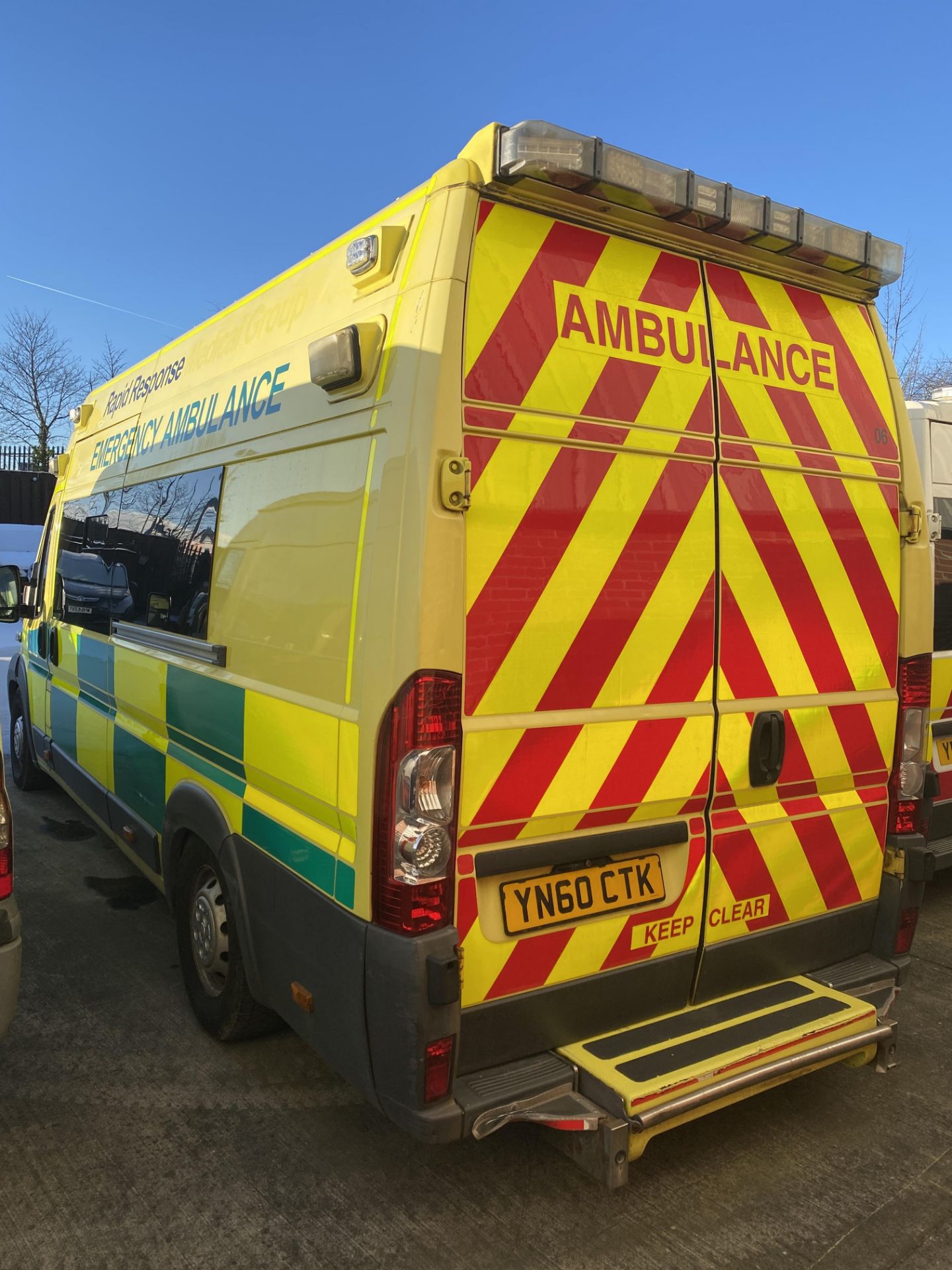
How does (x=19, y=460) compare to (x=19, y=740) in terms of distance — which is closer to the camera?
(x=19, y=740)

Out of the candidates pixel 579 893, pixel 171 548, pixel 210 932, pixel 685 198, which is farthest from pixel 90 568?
pixel 685 198

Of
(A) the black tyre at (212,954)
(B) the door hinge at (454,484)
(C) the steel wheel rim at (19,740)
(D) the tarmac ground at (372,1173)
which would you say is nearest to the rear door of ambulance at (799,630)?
(D) the tarmac ground at (372,1173)

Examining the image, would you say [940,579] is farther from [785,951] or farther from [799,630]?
[785,951]

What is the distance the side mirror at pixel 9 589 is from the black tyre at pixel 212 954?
2000mm

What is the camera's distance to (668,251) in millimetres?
2820

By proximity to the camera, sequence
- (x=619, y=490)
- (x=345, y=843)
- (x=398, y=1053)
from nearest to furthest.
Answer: (x=398, y=1053) < (x=345, y=843) < (x=619, y=490)

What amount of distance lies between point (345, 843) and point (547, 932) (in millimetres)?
592

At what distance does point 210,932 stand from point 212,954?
8 cm

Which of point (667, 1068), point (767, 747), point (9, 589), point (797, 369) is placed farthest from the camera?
point (9, 589)

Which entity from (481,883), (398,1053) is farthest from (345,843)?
(398,1053)

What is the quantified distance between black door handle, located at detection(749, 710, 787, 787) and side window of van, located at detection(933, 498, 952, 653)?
2481mm

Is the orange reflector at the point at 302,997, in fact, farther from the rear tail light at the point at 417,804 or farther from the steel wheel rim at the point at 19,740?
the steel wheel rim at the point at 19,740

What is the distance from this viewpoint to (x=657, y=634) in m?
2.73

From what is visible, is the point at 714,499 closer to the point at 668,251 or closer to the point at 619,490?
the point at 619,490
